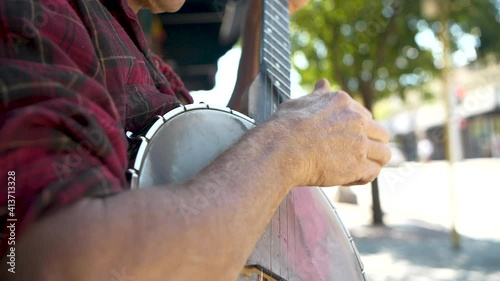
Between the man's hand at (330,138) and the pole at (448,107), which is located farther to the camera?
the pole at (448,107)

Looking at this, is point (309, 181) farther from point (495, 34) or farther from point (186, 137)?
point (495, 34)

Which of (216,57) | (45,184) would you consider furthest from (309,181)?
(216,57)

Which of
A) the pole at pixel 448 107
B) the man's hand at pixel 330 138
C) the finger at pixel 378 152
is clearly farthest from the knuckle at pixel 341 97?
the pole at pixel 448 107

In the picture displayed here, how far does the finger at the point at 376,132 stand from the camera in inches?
42.4

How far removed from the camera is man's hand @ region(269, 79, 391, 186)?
0.88 m

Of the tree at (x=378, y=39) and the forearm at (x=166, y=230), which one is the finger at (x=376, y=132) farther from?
the tree at (x=378, y=39)

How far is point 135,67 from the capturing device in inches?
39.6

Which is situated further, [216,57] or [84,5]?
[216,57]

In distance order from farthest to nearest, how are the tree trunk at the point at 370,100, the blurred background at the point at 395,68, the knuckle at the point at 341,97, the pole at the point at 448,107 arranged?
the tree trunk at the point at 370,100 → the pole at the point at 448,107 → the blurred background at the point at 395,68 → the knuckle at the point at 341,97

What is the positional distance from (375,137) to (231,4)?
3.68 meters

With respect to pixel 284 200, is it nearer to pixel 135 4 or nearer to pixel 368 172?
pixel 368 172

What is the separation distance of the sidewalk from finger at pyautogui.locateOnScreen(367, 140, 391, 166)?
2.03 meters

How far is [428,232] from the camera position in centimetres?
828

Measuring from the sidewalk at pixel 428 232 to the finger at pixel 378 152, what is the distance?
2026mm
